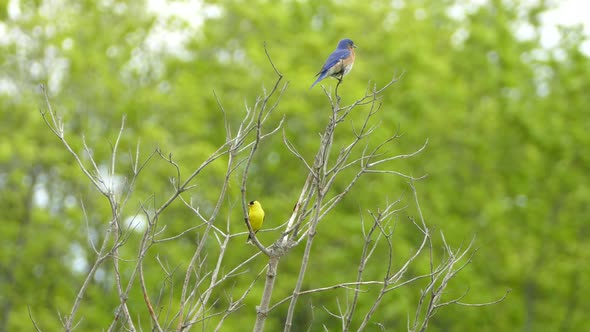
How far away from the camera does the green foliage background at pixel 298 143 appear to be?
57.5 feet

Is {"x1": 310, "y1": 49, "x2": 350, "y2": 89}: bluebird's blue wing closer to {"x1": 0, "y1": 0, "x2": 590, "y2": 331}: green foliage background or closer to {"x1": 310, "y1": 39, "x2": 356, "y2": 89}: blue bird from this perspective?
{"x1": 310, "y1": 39, "x2": 356, "y2": 89}: blue bird

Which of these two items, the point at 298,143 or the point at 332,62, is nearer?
the point at 332,62

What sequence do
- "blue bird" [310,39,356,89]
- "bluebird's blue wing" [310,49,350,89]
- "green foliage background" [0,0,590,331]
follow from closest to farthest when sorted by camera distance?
"blue bird" [310,39,356,89]
"bluebird's blue wing" [310,49,350,89]
"green foliage background" [0,0,590,331]

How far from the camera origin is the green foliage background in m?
17.5

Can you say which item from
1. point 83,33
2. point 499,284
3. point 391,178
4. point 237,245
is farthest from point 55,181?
point 499,284

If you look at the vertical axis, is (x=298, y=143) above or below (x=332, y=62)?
above

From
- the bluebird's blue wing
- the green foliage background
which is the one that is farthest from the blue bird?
the green foliage background

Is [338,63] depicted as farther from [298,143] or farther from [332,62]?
[298,143]

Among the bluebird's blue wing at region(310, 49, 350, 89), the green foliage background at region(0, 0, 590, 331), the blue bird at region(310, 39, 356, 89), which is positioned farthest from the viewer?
the green foliage background at region(0, 0, 590, 331)

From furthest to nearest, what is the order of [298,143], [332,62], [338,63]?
[298,143]
[332,62]
[338,63]

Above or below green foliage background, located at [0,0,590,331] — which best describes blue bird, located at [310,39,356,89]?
below

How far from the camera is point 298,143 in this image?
1825cm

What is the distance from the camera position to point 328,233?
1783cm

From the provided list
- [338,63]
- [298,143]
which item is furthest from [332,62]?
[298,143]
